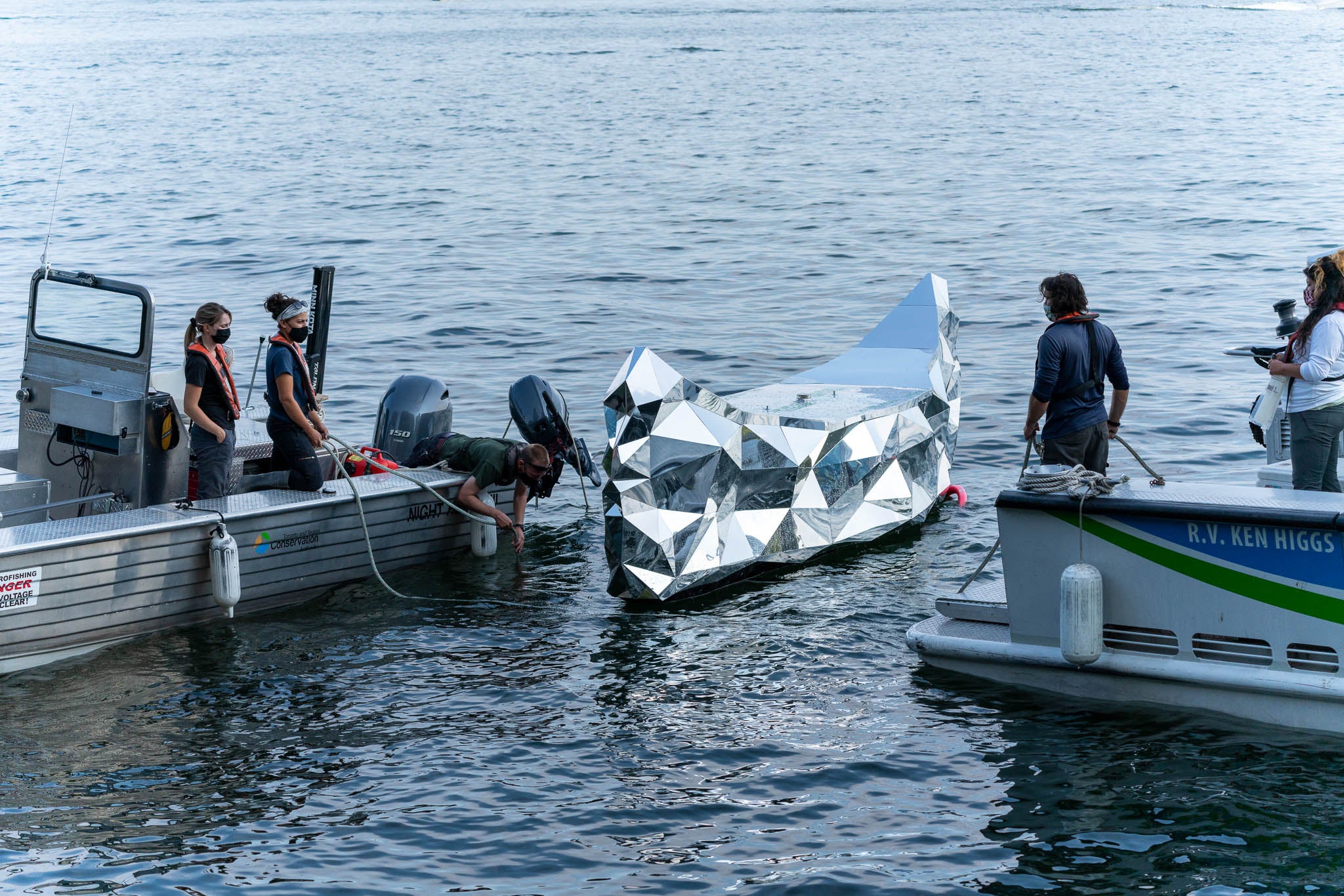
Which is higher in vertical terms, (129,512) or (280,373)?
(280,373)

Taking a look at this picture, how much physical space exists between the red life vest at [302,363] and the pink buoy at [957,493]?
524 centimetres

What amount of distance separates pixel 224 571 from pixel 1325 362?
6.79m

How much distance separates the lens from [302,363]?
30.9 ft

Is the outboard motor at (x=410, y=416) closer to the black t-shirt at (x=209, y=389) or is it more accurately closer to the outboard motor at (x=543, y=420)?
the outboard motor at (x=543, y=420)

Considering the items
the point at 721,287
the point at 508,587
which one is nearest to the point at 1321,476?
the point at 508,587

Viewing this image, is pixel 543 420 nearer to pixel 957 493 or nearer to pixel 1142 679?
pixel 957 493

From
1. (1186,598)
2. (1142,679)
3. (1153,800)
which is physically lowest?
(1153,800)

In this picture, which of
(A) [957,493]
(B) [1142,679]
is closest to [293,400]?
(A) [957,493]

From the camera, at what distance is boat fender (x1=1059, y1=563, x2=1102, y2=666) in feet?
23.4

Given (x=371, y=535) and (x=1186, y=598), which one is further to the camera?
(x=371, y=535)

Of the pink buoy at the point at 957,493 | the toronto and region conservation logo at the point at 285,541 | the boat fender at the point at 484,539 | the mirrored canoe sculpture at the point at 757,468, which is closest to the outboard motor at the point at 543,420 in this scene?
the boat fender at the point at 484,539

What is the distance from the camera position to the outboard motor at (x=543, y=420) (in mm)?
10625

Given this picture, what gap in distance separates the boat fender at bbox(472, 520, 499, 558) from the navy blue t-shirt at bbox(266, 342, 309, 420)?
5.38 feet

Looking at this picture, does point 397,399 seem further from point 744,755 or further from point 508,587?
point 744,755
